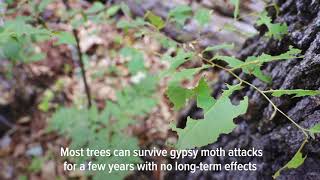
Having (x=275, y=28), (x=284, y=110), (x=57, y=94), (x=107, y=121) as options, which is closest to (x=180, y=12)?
(x=275, y=28)

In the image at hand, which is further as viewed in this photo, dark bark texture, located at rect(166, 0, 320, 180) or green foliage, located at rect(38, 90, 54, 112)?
green foliage, located at rect(38, 90, 54, 112)

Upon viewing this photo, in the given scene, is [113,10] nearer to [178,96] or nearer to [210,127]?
[178,96]

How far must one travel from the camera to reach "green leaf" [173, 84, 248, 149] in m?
0.80

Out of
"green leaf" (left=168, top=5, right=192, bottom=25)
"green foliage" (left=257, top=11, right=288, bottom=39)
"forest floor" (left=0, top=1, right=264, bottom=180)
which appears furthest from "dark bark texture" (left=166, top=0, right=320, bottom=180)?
"forest floor" (left=0, top=1, right=264, bottom=180)

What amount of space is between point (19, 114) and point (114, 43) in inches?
40.9

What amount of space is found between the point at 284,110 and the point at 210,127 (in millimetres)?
607

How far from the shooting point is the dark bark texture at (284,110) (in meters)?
1.16

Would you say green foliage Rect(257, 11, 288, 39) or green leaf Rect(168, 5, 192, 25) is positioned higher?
green foliage Rect(257, 11, 288, 39)

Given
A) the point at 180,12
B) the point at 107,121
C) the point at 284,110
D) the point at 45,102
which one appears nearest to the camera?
the point at 284,110

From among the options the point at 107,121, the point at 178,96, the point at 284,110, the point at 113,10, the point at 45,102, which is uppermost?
the point at 178,96

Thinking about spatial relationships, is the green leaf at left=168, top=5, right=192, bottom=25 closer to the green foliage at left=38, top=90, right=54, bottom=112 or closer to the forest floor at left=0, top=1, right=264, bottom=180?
the forest floor at left=0, top=1, right=264, bottom=180

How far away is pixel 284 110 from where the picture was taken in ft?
4.30

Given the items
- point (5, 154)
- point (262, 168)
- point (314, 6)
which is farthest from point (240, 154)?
point (5, 154)

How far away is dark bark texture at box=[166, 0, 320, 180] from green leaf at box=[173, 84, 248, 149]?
433mm
